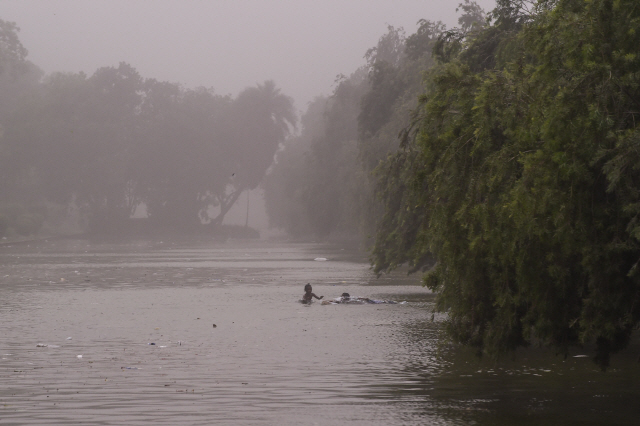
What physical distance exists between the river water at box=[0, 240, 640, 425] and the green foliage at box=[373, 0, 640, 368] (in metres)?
0.91

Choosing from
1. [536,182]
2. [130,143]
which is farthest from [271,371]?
[130,143]

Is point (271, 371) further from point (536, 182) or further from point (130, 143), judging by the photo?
point (130, 143)

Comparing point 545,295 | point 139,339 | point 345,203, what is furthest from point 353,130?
point 545,295

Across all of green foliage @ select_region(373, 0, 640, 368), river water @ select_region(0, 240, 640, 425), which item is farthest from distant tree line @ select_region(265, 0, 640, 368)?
river water @ select_region(0, 240, 640, 425)

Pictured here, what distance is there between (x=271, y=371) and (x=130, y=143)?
330ft

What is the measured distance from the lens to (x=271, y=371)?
13.6m

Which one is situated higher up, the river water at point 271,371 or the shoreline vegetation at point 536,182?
the shoreline vegetation at point 536,182

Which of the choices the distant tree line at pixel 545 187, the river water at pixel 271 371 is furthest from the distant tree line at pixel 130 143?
the distant tree line at pixel 545 187

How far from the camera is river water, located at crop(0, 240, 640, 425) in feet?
35.0

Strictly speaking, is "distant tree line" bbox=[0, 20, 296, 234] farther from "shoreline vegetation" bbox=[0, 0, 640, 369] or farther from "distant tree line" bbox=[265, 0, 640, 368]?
"distant tree line" bbox=[265, 0, 640, 368]

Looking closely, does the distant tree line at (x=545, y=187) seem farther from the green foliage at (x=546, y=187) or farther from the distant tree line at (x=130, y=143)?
the distant tree line at (x=130, y=143)

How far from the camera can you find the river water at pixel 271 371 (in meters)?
10.7

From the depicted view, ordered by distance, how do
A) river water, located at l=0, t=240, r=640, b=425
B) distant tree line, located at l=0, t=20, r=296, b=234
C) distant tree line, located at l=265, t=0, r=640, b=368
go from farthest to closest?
1. distant tree line, located at l=0, t=20, r=296, b=234
2. river water, located at l=0, t=240, r=640, b=425
3. distant tree line, located at l=265, t=0, r=640, b=368

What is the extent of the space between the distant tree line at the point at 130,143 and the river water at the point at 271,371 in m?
80.1
